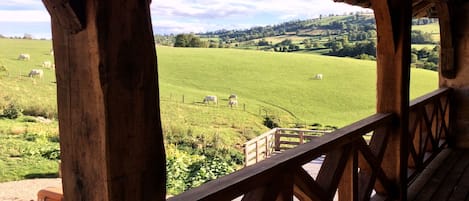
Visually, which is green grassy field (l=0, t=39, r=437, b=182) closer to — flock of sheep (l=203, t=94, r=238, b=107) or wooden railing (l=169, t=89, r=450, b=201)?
flock of sheep (l=203, t=94, r=238, b=107)

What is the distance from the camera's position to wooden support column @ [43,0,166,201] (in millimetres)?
1045

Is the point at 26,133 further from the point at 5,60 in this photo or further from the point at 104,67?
the point at 104,67

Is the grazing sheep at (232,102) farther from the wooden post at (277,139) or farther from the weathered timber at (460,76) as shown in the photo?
the weathered timber at (460,76)

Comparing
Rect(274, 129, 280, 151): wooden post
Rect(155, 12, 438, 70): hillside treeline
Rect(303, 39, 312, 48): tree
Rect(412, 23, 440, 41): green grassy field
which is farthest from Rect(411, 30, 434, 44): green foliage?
Rect(274, 129, 280, 151): wooden post

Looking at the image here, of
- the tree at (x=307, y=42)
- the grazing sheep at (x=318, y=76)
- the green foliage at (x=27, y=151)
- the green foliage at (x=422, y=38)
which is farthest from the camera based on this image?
the grazing sheep at (x=318, y=76)

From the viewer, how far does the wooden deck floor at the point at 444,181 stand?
372cm

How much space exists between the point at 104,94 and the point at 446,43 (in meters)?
Result: 5.22

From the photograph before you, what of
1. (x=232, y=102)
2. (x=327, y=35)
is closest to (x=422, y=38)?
(x=327, y=35)

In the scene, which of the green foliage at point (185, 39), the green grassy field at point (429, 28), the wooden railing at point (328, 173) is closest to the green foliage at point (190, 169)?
the green foliage at point (185, 39)

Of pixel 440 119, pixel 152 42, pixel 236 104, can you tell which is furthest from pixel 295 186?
pixel 236 104

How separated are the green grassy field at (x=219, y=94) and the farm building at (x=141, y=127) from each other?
9.35m

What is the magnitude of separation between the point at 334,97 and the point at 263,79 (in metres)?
5.01

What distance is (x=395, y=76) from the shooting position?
10.9 feet

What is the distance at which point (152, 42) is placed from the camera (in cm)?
120
